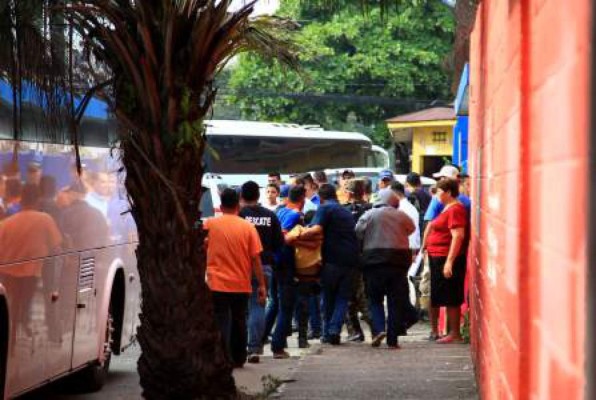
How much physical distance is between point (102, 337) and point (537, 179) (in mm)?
8543

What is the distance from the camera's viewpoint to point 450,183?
1391 centimetres

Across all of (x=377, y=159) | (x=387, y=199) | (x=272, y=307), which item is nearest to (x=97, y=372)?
(x=272, y=307)

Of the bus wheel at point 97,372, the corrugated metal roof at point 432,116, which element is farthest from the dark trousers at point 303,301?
the corrugated metal roof at point 432,116

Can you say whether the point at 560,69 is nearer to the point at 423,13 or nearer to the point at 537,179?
the point at 537,179

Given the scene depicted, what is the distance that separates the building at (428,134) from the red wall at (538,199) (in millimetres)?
28220

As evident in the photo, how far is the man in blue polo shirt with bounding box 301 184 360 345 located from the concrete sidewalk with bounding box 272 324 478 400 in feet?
1.55

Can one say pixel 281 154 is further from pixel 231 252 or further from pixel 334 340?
pixel 231 252

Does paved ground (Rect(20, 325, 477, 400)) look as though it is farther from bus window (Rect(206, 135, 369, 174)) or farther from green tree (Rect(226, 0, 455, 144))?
Result: green tree (Rect(226, 0, 455, 144))

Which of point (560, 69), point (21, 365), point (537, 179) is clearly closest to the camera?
point (560, 69)

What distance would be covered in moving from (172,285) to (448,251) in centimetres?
505

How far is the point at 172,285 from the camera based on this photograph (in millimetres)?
10047

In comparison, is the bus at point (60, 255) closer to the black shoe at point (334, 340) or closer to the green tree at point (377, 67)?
the black shoe at point (334, 340)

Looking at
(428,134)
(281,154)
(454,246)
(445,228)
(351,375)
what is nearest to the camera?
(351,375)

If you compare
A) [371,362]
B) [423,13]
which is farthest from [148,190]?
[423,13]
